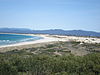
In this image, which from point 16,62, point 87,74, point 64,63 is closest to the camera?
point 87,74

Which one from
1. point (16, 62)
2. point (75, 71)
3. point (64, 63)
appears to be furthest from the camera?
point (16, 62)

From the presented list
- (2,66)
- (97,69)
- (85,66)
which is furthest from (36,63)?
(97,69)

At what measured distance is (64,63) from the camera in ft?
35.8

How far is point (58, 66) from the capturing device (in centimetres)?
1066

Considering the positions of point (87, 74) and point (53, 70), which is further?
point (53, 70)

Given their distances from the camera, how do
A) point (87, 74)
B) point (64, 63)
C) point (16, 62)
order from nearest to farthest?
point (87, 74), point (64, 63), point (16, 62)

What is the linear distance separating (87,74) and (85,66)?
3.90 feet

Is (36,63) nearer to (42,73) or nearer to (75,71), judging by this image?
(42,73)

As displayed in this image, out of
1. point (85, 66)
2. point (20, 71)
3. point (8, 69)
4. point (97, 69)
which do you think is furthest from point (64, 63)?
point (8, 69)

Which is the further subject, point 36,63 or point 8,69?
point 36,63

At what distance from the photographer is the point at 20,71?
10648mm

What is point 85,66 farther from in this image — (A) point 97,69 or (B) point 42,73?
(B) point 42,73

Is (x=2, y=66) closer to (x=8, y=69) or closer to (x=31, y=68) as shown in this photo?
(x=8, y=69)

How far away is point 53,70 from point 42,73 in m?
1.14
